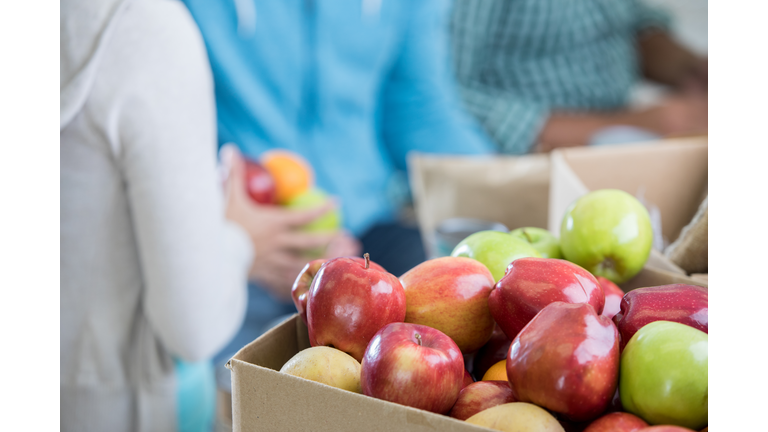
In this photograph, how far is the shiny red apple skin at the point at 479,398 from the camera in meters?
0.32

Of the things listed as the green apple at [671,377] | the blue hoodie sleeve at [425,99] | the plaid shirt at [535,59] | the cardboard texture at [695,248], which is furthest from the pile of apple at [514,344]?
the plaid shirt at [535,59]

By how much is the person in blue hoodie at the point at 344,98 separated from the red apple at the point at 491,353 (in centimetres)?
87

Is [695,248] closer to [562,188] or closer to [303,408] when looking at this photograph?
[562,188]

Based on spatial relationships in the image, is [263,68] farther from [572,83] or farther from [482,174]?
[572,83]

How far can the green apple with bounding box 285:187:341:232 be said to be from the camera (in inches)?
50.4

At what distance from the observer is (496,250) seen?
47 cm

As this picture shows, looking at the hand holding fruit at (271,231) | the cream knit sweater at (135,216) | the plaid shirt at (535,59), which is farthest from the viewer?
the plaid shirt at (535,59)

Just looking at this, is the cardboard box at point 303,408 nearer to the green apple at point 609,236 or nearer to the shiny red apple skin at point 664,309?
the shiny red apple skin at point 664,309

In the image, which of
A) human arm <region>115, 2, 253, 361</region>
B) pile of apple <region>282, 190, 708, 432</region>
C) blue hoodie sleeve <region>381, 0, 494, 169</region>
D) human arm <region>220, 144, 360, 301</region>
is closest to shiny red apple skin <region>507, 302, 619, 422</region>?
pile of apple <region>282, 190, 708, 432</region>

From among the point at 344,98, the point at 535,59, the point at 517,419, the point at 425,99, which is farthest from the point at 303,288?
the point at 535,59

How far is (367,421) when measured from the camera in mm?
296

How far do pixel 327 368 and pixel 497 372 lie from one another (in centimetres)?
12

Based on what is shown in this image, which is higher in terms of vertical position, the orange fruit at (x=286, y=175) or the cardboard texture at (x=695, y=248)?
the cardboard texture at (x=695, y=248)
